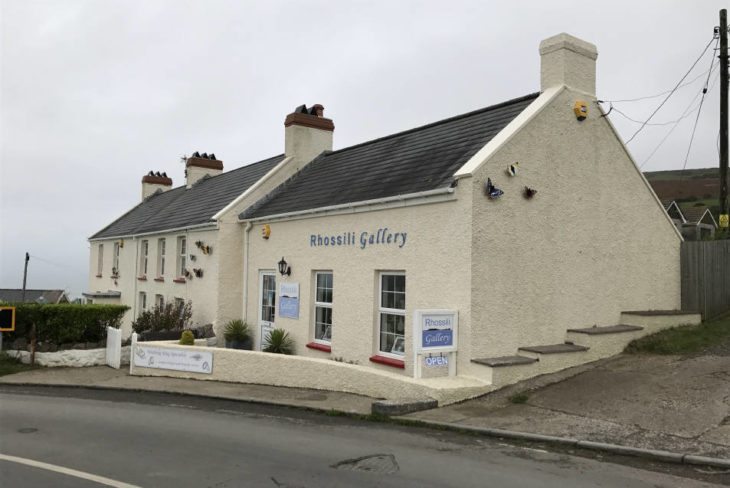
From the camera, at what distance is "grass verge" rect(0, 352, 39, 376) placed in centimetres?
1466

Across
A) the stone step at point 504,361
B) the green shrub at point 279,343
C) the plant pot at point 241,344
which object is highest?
the stone step at point 504,361

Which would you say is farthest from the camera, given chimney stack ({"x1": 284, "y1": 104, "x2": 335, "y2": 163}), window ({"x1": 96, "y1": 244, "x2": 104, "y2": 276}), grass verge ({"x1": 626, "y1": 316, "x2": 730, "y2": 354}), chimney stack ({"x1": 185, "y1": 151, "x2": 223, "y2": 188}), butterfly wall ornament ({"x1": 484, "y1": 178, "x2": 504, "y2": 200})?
window ({"x1": 96, "y1": 244, "x2": 104, "y2": 276})

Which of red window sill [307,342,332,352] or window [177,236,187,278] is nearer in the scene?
red window sill [307,342,332,352]

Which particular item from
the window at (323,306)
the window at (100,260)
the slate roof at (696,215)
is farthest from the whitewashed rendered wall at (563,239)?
the slate roof at (696,215)

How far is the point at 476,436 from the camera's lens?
8.11 metres

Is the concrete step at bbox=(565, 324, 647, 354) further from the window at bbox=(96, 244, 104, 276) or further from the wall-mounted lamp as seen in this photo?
the window at bbox=(96, 244, 104, 276)

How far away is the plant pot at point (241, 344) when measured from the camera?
16.9 m

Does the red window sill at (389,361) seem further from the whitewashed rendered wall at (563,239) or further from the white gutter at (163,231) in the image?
the white gutter at (163,231)

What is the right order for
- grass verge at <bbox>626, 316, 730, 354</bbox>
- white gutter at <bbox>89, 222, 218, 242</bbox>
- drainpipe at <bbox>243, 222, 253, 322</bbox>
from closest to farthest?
grass verge at <bbox>626, 316, 730, 354</bbox> → drainpipe at <bbox>243, 222, 253, 322</bbox> → white gutter at <bbox>89, 222, 218, 242</bbox>

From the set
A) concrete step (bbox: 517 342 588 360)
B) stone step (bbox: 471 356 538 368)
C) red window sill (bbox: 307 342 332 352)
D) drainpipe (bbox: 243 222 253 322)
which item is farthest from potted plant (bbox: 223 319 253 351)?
concrete step (bbox: 517 342 588 360)

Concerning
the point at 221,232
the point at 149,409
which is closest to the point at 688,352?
the point at 149,409

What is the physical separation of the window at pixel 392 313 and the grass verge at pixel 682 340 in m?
4.78

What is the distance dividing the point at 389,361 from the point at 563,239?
4369 millimetres

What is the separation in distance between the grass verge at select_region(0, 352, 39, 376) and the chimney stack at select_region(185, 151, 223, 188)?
44.5ft
